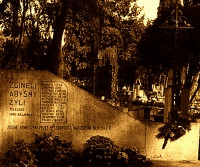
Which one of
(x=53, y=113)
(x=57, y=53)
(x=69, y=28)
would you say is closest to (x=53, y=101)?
(x=53, y=113)

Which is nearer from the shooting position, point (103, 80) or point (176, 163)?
point (176, 163)

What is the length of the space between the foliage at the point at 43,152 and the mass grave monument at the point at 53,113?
458 millimetres

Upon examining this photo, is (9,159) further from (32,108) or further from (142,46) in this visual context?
(142,46)

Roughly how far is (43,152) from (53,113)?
120 cm

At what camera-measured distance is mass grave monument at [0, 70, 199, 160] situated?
1068 cm

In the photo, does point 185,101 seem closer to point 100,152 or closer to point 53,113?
point 53,113

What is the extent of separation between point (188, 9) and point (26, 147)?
19.2 m

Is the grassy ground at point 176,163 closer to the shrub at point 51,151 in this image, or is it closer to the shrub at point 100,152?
the shrub at point 100,152

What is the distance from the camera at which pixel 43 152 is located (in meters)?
9.90

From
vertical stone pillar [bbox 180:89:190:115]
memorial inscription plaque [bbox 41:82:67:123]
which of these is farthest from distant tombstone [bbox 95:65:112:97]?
memorial inscription plaque [bbox 41:82:67:123]

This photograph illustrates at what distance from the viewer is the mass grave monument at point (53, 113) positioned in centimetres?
1068

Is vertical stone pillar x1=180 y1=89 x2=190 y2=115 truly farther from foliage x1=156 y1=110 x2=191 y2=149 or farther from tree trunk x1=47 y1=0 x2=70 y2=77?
foliage x1=156 y1=110 x2=191 y2=149

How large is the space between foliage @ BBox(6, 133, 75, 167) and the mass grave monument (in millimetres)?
458

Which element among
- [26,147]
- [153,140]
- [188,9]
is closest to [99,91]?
[188,9]
